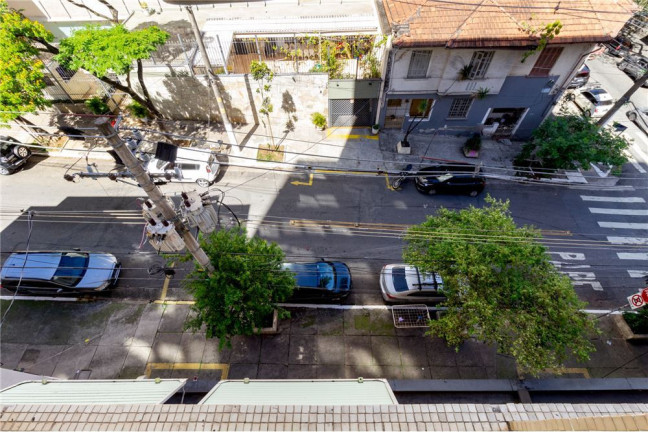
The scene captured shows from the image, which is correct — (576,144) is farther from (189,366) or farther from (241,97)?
(189,366)

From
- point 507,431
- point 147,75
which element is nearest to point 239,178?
point 147,75

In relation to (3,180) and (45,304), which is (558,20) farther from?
(3,180)

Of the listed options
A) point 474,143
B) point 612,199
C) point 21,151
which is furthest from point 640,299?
point 21,151

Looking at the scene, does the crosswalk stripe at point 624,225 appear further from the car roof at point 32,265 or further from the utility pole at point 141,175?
the car roof at point 32,265

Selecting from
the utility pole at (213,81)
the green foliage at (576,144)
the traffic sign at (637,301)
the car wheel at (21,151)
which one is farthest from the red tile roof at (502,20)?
the car wheel at (21,151)

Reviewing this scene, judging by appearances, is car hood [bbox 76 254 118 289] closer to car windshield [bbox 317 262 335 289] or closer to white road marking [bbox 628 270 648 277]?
car windshield [bbox 317 262 335 289]

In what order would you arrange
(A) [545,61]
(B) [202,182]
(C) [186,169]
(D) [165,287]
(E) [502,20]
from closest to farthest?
(D) [165,287] → (E) [502,20] → (A) [545,61] → (C) [186,169] → (B) [202,182]
